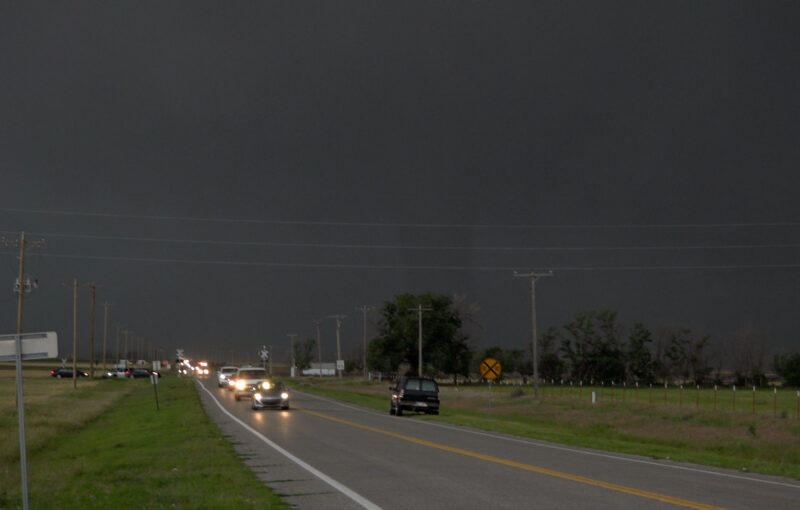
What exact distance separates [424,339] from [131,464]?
344 feet

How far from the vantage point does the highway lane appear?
13.6 m

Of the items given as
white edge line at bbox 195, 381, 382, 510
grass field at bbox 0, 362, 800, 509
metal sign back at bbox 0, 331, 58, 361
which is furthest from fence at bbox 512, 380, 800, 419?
metal sign back at bbox 0, 331, 58, 361

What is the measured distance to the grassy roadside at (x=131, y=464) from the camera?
46.1 ft

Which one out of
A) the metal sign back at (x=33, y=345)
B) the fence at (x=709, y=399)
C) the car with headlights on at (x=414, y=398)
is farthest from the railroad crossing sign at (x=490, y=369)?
the metal sign back at (x=33, y=345)

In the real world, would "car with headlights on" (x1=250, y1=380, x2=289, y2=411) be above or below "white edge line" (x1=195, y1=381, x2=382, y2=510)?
below

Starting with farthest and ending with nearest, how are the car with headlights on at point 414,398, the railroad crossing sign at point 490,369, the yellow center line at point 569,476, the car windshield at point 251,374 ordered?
1. the car windshield at point 251,374
2. the car with headlights on at point 414,398
3. the railroad crossing sign at point 490,369
4. the yellow center line at point 569,476

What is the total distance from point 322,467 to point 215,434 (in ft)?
31.3

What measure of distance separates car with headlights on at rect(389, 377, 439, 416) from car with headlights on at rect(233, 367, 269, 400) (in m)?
12.8

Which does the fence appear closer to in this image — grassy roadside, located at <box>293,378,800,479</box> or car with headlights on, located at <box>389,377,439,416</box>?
grassy roadside, located at <box>293,378,800,479</box>

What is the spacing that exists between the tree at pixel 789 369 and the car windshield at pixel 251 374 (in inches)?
3156

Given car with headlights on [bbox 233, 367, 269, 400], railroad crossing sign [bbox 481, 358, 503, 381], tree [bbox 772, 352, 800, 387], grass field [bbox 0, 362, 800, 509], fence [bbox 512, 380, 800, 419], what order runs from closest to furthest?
1. grass field [bbox 0, 362, 800, 509]
2. railroad crossing sign [bbox 481, 358, 503, 381]
3. fence [bbox 512, 380, 800, 419]
4. car with headlights on [bbox 233, 367, 269, 400]
5. tree [bbox 772, 352, 800, 387]

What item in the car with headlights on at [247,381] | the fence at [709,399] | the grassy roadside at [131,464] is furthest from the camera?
the car with headlights on at [247,381]

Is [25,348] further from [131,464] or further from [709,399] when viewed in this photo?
[709,399]

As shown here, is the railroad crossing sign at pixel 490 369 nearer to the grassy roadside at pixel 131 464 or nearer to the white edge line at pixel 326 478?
the grassy roadside at pixel 131 464
